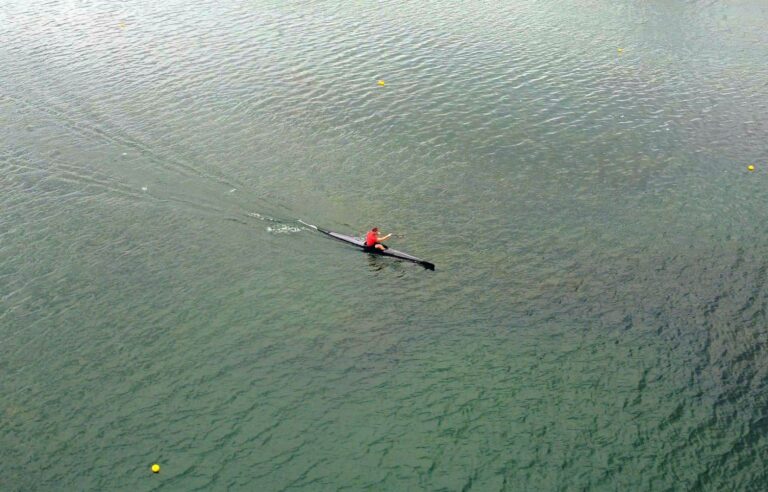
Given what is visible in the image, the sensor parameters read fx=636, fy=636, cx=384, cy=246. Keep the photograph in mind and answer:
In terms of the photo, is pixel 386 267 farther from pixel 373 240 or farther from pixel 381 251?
pixel 373 240

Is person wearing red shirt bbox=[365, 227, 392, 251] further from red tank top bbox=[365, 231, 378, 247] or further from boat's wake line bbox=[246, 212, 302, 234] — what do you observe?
boat's wake line bbox=[246, 212, 302, 234]

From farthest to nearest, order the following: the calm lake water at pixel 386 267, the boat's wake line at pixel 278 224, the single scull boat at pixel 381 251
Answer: the boat's wake line at pixel 278 224 → the single scull boat at pixel 381 251 → the calm lake water at pixel 386 267

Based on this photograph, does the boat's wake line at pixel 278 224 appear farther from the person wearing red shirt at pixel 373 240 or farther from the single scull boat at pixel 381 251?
the person wearing red shirt at pixel 373 240

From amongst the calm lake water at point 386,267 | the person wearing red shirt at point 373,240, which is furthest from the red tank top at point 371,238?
the calm lake water at point 386,267

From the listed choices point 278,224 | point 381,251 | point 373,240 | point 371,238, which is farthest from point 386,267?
point 278,224

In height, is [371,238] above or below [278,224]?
below

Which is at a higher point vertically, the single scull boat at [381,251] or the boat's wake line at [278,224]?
the boat's wake line at [278,224]

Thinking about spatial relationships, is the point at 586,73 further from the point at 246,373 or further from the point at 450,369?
the point at 246,373

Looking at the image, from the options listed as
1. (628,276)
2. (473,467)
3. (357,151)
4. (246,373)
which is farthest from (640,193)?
(246,373)
